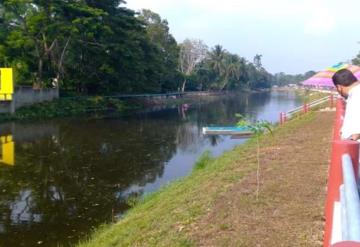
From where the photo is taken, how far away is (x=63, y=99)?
36.7m

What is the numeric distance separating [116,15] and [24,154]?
2762 centimetres

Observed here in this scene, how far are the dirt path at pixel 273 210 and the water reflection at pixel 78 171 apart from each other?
356cm

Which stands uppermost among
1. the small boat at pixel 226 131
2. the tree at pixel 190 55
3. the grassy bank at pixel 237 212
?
the tree at pixel 190 55

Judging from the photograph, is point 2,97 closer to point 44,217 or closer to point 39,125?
point 39,125

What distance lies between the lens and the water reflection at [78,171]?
9.57 metres

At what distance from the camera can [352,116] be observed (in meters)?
3.47

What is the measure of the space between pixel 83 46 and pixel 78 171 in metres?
26.7

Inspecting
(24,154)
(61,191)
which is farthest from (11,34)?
(61,191)

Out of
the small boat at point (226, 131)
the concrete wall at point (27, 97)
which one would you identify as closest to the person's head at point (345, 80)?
the small boat at point (226, 131)

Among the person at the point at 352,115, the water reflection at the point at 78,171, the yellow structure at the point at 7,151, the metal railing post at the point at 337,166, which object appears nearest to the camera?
the metal railing post at the point at 337,166

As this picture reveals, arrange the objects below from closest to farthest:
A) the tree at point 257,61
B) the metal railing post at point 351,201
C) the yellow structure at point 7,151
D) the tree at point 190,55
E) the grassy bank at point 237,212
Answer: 1. the metal railing post at point 351,201
2. the grassy bank at point 237,212
3. the yellow structure at point 7,151
4. the tree at point 190,55
5. the tree at point 257,61

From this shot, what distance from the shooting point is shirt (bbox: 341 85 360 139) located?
11.3ft

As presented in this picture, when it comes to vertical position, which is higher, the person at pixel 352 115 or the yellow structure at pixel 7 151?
the person at pixel 352 115

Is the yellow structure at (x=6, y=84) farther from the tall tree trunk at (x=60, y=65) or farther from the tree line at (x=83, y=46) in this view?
the tall tree trunk at (x=60, y=65)
